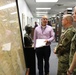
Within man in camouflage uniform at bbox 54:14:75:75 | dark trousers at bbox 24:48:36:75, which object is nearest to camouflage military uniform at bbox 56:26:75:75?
man in camouflage uniform at bbox 54:14:75:75

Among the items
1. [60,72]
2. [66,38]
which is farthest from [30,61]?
[66,38]

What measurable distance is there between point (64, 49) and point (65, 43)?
0.42 feet

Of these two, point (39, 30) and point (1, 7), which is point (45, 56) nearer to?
point (39, 30)

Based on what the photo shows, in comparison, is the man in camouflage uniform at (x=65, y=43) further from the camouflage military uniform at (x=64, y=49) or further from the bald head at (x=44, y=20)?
the bald head at (x=44, y=20)

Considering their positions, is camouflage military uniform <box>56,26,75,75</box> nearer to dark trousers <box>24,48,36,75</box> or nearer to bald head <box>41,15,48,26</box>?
bald head <box>41,15,48,26</box>

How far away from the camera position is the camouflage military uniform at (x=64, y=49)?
2732 millimetres

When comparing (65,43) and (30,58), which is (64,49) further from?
(30,58)

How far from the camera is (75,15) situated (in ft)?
7.09

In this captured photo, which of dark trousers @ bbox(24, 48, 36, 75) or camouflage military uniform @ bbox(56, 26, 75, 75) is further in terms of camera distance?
dark trousers @ bbox(24, 48, 36, 75)

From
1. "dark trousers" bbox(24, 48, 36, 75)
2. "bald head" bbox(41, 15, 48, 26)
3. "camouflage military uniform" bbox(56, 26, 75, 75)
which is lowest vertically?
"dark trousers" bbox(24, 48, 36, 75)

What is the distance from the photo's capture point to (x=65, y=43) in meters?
2.78

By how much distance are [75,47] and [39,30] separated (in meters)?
1.76

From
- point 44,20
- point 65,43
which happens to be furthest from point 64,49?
point 44,20

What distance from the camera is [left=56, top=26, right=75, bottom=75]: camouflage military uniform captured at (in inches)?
108
